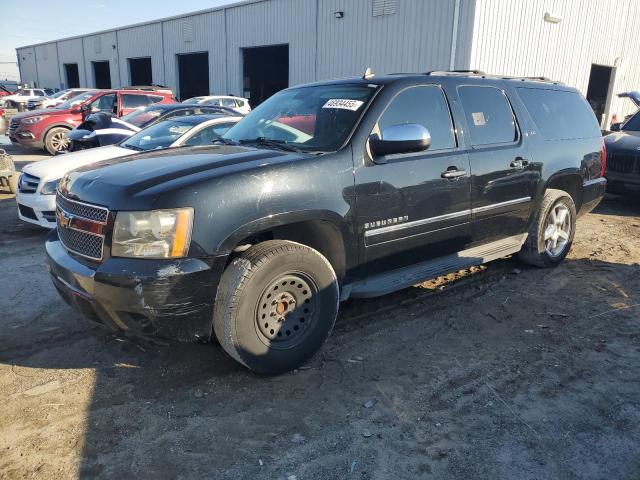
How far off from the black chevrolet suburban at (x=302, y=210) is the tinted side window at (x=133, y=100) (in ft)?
36.3

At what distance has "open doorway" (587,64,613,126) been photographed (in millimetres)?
21141

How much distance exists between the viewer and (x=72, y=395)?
3.07m

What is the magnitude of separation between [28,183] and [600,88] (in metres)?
22.9

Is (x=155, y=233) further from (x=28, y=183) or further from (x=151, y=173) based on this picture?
(x=28, y=183)

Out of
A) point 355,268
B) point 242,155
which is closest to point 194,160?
point 242,155

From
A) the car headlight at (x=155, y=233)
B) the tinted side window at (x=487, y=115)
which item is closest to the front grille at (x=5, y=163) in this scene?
the car headlight at (x=155, y=233)

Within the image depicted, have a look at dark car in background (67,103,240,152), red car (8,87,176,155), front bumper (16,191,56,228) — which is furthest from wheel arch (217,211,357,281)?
red car (8,87,176,155)


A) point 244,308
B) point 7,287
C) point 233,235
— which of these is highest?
point 233,235

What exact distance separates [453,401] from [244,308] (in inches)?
53.7

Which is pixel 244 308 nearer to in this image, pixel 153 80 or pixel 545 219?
pixel 545 219

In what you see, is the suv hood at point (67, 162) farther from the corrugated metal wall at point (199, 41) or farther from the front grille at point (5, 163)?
the corrugated metal wall at point (199, 41)

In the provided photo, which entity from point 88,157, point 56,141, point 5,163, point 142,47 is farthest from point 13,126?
point 142,47

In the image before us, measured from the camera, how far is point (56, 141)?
543 inches

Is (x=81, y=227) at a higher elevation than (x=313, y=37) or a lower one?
lower
